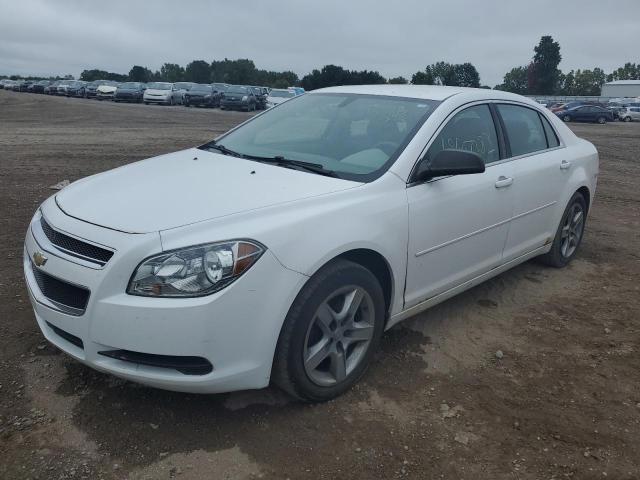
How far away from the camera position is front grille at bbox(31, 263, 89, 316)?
2.63 meters

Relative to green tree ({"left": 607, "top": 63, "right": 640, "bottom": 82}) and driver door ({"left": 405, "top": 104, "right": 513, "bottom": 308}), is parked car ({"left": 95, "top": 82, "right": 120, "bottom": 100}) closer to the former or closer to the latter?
driver door ({"left": 405, "top": 104, "right": 513, "bottom": 308})

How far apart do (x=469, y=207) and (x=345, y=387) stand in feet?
4.81

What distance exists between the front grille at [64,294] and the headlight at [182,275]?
0.90ft

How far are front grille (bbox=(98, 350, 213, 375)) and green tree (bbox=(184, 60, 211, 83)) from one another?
314ft

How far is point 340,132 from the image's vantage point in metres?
3.85

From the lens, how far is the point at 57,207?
3.13 metres

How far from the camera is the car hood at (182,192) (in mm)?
2746

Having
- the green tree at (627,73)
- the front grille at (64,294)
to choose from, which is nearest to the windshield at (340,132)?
the front grille at (64,294)

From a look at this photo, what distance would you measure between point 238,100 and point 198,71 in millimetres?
66500

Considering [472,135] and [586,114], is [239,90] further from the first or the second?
[472,135]

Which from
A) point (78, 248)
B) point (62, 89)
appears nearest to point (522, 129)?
point (78, 248)

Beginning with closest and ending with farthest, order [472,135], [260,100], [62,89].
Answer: [472,135] → [260,100] → [62,89]

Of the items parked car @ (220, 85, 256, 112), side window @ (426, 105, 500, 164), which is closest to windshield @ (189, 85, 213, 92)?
parked car @ (220, 85, 256, 112)

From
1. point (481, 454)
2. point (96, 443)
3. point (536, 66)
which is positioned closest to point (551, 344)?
point (481, 454)
